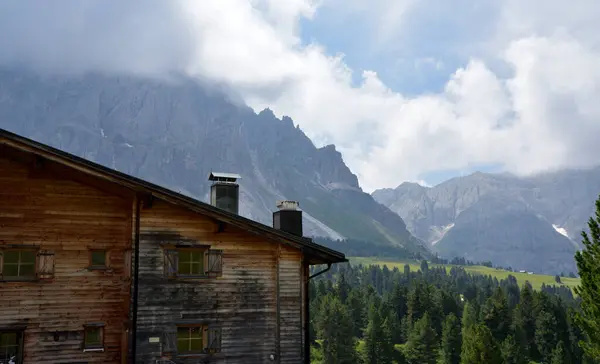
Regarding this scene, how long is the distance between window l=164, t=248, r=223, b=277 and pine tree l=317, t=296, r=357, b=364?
82243 millimetres

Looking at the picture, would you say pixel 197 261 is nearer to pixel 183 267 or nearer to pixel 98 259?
pixel 183 267

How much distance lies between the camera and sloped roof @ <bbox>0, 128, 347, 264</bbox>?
20.5 meters

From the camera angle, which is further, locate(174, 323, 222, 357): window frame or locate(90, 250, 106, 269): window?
locate(174, 323, 222, 357): window frame

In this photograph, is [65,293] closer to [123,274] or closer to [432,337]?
[123,274]

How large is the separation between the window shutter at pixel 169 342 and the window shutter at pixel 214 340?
130 centimetres

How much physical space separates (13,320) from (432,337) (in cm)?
8774

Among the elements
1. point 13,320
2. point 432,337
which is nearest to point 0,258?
point 13,320

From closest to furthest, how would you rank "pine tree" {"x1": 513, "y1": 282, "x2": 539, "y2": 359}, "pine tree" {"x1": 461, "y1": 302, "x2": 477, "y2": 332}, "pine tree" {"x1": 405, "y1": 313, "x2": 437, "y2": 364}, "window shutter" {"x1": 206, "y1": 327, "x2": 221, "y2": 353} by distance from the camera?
"window shutter" {"x1": 206, "y1": 327, "x2": 221, "y2": 353}
"pine tree" {"x1": 405, "y1": 313, "x2": 437, "y2": 364}
"pine tree" {"x1": 513, "y1": 282, "x2": 539, "y2": 359}
"pine tree" {"x1": 461, "y1": 302, "x2": 477, "y2": 332}

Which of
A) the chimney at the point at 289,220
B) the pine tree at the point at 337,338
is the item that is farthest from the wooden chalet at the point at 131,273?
the pine tree at the point at 337,338

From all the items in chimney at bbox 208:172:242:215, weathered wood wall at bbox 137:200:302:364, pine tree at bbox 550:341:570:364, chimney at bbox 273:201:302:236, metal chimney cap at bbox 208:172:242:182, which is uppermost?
metal chimney cap at bbox 208:172:242:182

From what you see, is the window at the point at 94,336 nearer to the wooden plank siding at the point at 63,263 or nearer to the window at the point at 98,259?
the wooden plank siding at the point at 63,263

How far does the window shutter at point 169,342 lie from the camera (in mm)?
22047

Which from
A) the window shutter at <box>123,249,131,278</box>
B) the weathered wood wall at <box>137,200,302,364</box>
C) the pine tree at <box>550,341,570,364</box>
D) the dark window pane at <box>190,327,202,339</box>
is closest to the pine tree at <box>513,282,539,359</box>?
the pine tree at <box>550,341,570,364</box>

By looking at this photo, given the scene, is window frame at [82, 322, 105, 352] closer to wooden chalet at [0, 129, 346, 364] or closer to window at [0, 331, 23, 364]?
wooden chalet at [0, 129, 346, 364]
